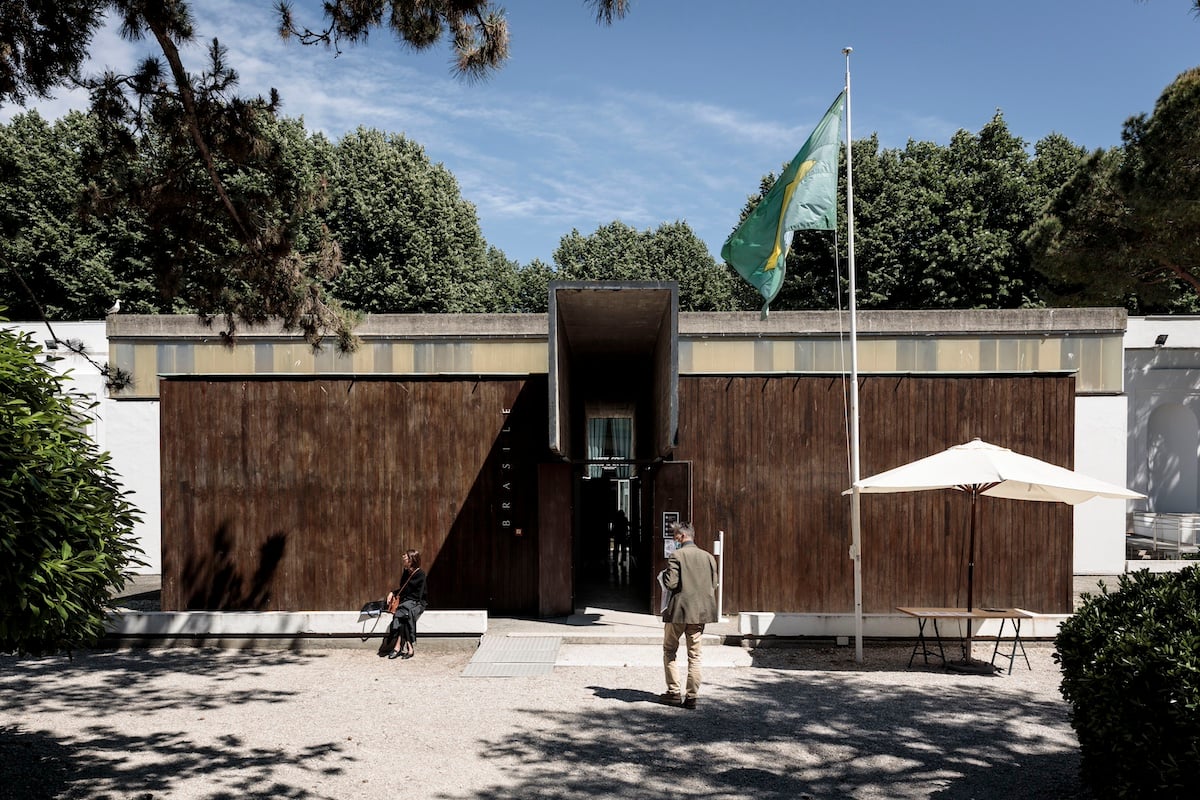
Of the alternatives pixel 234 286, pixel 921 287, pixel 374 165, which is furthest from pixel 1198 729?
pixel 374 165

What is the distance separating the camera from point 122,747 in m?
7.66

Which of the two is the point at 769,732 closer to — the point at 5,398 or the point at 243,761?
the point at 243,761

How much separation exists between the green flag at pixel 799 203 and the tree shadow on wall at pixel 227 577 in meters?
8.58

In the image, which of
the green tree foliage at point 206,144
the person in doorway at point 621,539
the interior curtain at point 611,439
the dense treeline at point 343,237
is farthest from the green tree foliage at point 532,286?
the green tree foliage at point 206,144

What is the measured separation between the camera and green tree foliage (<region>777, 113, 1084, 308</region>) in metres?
32.1

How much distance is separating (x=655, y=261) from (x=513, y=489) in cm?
2965

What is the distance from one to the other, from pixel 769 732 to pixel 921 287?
27.4 metres

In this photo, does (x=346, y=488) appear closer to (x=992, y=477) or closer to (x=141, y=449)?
(x=141, y=449)

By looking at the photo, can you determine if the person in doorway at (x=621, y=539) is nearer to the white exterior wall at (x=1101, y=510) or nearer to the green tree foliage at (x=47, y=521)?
the white exterior wall at (x=1101, y=510)

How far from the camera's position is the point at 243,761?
7.30 metres

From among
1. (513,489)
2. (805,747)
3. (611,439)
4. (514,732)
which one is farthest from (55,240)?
(805,747)

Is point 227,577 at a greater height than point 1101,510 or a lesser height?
lesser

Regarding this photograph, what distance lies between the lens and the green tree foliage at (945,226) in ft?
105

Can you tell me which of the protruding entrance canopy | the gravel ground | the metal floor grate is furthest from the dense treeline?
the gravel ground
